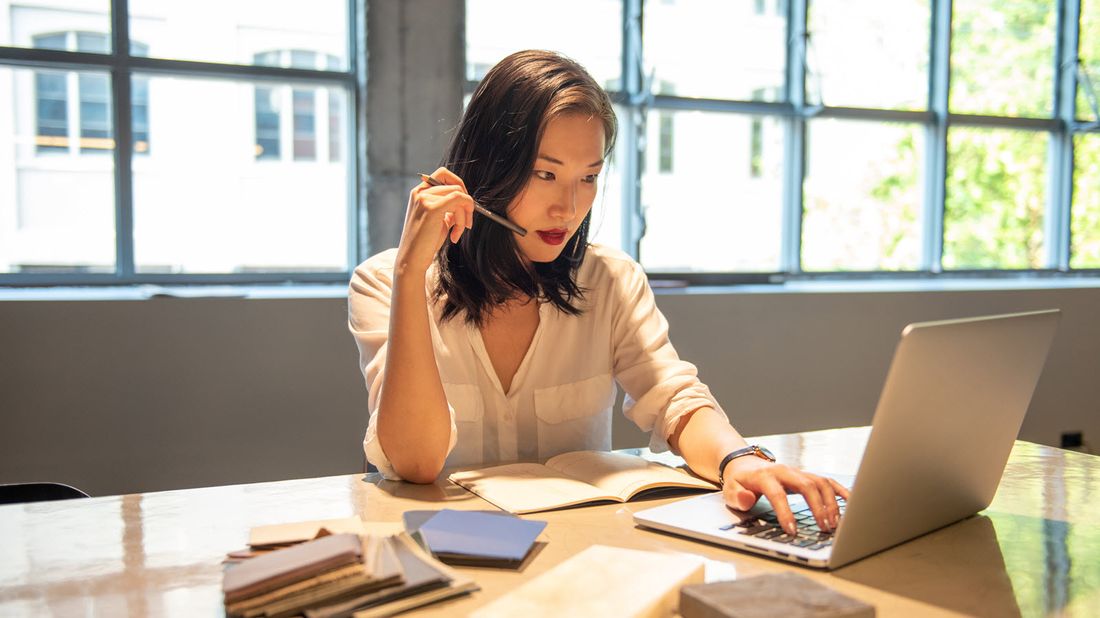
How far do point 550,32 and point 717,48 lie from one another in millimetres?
724

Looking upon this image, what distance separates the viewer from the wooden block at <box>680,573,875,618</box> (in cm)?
77

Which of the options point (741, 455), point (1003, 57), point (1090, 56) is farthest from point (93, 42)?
point (1090, 56)

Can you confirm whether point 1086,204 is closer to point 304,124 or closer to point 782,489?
point 304,124

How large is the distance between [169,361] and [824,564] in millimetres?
2122

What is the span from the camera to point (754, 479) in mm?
1204

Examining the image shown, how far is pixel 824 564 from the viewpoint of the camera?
0.98 metres

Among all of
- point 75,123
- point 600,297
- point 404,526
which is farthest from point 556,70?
point 75,123

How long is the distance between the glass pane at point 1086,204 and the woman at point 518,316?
11.8 ft

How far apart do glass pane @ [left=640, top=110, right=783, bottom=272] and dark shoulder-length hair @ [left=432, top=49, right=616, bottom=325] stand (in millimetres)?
1844

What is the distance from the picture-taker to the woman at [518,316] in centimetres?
140

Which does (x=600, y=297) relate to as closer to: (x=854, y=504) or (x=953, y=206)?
(x=854, y=504)

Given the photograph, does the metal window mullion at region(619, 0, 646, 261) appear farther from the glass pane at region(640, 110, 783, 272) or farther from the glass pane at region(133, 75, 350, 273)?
the glass pane at region(133, 75, 350, 273)

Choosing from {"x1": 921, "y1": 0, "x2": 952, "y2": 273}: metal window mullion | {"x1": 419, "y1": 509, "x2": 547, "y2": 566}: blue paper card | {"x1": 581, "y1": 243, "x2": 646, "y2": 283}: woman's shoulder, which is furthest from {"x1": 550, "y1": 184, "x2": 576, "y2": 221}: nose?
{"x1": 921, "y1": 0, "x2": 952, "y2": 273}: metal window mullion

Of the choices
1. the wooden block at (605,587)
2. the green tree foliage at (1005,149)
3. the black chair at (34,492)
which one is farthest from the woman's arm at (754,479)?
the green tree foliage at (1005,149)
